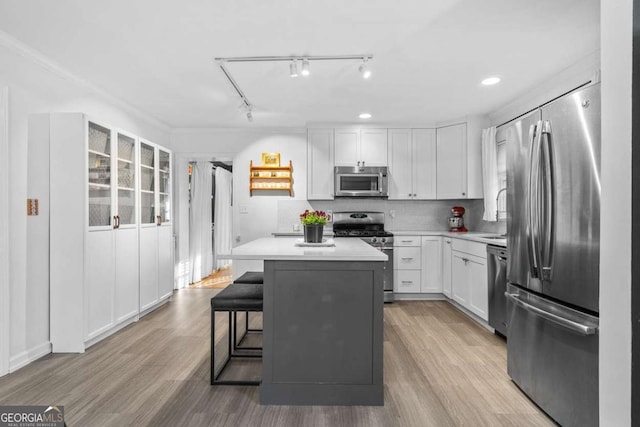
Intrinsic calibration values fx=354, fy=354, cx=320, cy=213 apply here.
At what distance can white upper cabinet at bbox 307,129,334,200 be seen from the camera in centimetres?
512

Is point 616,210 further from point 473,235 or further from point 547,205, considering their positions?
point 473,235

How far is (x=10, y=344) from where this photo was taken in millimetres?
2570

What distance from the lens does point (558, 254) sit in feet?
6.21

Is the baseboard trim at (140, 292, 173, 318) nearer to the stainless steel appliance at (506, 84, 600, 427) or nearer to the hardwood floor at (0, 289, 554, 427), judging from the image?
the hardwood floor at (0, 289, 554, 427)

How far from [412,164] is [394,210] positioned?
74 cm

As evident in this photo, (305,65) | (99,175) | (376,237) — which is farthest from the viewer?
(376,237)

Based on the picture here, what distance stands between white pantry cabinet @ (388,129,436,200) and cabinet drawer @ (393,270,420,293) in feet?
3.52

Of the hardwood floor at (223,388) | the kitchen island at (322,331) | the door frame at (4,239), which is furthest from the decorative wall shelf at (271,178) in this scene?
the kitchen island at (322,331)

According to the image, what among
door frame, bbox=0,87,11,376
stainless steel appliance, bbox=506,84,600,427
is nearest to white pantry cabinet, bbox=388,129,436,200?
stainless steel appliance, bbox=506,84,600,427

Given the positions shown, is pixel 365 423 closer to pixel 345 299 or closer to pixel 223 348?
pixel 345 299

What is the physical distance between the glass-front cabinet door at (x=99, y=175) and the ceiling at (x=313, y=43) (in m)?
0.59

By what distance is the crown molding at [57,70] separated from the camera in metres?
2.62

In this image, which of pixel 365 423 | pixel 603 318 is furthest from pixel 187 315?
pixel 603 318

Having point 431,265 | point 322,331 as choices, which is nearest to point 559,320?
point 322,331
